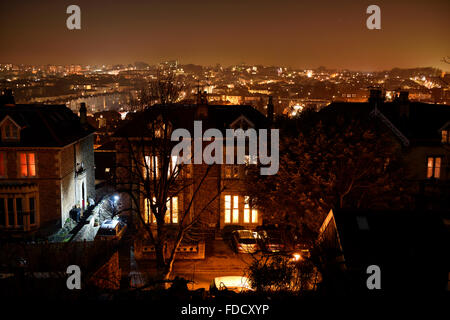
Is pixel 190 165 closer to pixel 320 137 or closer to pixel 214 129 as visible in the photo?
pixel 214 129

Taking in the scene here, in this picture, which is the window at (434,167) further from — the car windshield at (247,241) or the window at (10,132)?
the window at (10,132)

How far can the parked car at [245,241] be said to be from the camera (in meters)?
25.7

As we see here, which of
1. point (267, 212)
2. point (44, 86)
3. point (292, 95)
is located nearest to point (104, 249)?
point (267, 212)

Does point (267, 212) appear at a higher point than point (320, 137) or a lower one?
lower

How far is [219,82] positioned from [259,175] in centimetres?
13915

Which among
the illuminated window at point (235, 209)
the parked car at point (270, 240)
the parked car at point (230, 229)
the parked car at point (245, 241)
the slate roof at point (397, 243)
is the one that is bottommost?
the parked car at point (230, 229)

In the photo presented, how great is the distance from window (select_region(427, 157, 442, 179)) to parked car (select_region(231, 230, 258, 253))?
43.0ft

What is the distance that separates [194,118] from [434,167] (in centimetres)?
1730

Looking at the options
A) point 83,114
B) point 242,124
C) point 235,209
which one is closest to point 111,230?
point 235,209

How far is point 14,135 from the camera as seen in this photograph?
27266 millimetres

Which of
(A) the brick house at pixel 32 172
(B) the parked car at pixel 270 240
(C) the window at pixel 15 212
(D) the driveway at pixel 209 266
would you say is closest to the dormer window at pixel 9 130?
(A) the brick house at pixel 32 172

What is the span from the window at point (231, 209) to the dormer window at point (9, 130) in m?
14.7

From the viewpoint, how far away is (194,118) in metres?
30.2

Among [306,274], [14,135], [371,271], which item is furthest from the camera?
[14,135]
